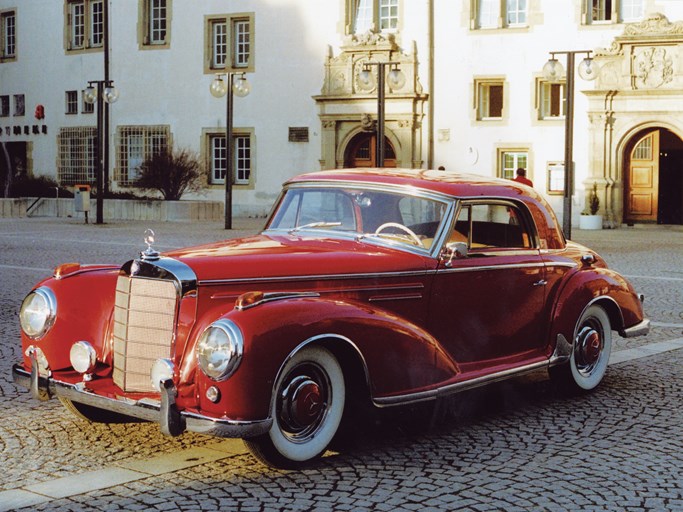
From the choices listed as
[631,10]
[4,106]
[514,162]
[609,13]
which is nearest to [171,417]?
[514,162]

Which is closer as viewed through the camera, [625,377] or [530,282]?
[530,282]

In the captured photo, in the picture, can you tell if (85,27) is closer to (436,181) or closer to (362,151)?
(362,151)

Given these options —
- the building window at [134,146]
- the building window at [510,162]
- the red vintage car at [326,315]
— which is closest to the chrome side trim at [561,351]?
the red vintage car at [326,315]

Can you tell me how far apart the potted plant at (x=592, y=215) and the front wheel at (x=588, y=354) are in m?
24.0

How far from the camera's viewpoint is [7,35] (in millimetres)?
44469

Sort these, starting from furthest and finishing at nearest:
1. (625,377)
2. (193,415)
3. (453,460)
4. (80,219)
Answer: (80,219) < (625,377) < (453,460) < (193,415)

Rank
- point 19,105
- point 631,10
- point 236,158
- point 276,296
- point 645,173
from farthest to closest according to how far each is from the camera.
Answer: point 19,105 → point 236,158 → point 645,173 → point 631,10 → point 276,296

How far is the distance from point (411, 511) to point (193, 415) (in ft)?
3.79

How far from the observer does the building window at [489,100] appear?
3416cm

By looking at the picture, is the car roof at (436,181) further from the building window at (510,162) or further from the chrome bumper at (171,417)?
the building window at (510,162)

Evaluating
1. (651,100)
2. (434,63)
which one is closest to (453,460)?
(651,100)

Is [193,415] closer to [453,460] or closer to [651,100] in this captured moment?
[453,460]

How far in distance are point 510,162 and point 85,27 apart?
17.5 metres

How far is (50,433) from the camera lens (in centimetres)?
645
